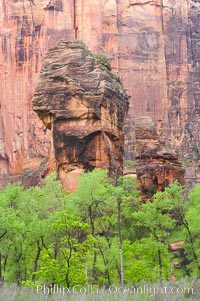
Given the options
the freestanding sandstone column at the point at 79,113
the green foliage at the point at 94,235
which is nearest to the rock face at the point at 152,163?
Answer: the freestanding sandstone column at the point at 79,113

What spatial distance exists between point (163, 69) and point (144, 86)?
455 cm

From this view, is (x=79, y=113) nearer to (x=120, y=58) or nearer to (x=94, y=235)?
(x=94, y=235)

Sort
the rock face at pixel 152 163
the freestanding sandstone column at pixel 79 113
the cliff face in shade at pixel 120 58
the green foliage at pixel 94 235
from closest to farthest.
→ 1. the green foliage at pixel 94 235
2. the freestanding sandstone column at pixel 79 113
3. the rock face at pixel 152 163
4. the cliff face in shade at pixel 120 58

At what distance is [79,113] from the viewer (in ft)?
124

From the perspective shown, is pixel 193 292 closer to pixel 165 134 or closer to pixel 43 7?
pixel 165 134

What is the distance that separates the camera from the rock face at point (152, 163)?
127 feet

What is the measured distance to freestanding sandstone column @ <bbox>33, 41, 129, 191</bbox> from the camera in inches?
1485

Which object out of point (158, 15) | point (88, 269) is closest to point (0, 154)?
point (158, 15)

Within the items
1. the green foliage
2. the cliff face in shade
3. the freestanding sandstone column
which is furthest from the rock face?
the cliff face in shade

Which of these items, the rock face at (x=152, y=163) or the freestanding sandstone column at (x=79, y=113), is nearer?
the freestanding sandstone column at (x=79, y=113)

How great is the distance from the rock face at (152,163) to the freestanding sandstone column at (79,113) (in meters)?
1.89

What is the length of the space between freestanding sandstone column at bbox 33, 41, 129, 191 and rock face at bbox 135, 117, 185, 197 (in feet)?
6.20

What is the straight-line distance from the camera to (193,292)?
12.2 metres

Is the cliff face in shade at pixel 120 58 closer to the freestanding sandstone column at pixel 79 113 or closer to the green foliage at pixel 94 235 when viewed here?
the freestanding sandstone column at pixel 79 113
